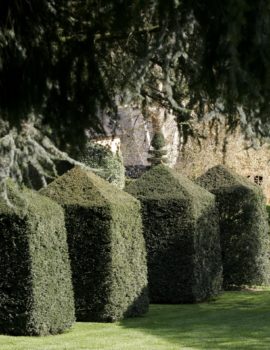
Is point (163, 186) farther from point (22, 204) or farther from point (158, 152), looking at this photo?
point (158, 152)

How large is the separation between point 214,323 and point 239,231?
5583 mm

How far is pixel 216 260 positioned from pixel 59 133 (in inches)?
531

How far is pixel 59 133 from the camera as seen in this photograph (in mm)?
5020

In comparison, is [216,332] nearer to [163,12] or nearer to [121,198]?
[121,198]

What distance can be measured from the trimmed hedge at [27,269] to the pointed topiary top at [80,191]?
174 cm

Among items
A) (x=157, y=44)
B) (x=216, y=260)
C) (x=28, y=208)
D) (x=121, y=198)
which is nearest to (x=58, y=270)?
(x=28, y=208)

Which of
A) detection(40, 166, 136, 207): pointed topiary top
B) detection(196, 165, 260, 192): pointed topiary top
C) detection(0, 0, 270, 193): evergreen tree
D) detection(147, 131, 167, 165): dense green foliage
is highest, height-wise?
detection(147, 131, 167, 165): dense green foliage

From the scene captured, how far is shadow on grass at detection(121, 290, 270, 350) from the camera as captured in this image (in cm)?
1256

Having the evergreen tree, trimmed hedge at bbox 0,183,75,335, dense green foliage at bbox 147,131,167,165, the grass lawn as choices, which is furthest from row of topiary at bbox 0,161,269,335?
dense green foliage at bbox 147,131,167,165

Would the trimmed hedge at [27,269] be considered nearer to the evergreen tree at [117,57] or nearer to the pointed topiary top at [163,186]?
the pointed topiary top at [163,186]

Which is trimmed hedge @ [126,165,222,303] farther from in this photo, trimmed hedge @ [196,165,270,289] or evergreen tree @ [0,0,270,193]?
evergreen tree @ [0,0,270,193]

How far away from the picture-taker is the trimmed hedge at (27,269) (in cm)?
1217

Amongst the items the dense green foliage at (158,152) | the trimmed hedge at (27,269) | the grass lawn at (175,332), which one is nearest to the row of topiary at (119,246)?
the trimmed hedge at (27,269)

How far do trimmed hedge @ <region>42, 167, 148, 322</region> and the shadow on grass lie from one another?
0.48 meters
